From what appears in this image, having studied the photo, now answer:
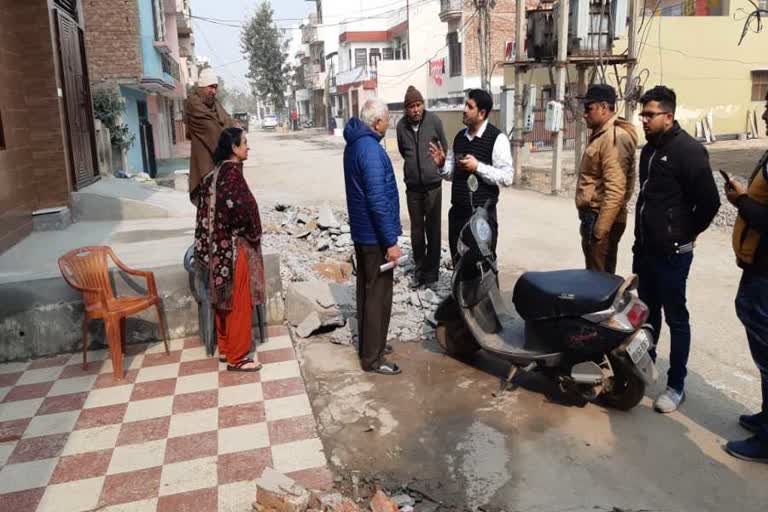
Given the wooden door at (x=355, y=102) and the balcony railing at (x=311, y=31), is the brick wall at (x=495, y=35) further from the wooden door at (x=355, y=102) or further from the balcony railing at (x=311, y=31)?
the balcony railing at (x=311, y=31)

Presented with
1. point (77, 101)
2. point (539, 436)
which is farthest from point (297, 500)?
point (77, 101)

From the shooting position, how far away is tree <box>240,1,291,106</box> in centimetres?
5934

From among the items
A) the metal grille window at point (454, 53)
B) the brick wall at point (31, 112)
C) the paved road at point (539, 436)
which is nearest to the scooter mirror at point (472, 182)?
the paved road at point (539, 436)

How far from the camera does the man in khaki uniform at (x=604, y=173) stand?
424 centimetres

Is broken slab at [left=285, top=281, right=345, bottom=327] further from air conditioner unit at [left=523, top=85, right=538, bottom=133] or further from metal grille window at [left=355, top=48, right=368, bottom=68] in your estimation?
metal grille window at [left=355, top=48, right=368, bottom=68]

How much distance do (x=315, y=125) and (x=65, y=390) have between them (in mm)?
58725

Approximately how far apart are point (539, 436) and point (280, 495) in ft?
5.18

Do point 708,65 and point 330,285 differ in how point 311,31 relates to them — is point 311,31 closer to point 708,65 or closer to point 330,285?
point 708,65

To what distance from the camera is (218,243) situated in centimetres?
430

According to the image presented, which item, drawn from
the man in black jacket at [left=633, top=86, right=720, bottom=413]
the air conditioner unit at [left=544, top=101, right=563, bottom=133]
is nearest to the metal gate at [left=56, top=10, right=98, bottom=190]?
the man in black jacket at [left=633, top=86, right=720, bottom=413]

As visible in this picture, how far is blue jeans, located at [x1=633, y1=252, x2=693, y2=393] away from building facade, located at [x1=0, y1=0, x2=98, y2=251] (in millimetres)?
5798

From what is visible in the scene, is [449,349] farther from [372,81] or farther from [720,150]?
[372,81]

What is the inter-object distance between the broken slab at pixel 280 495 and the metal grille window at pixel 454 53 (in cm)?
2798

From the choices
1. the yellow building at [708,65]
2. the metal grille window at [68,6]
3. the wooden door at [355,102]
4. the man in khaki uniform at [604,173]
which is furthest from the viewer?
the wooden door at [355,102]
